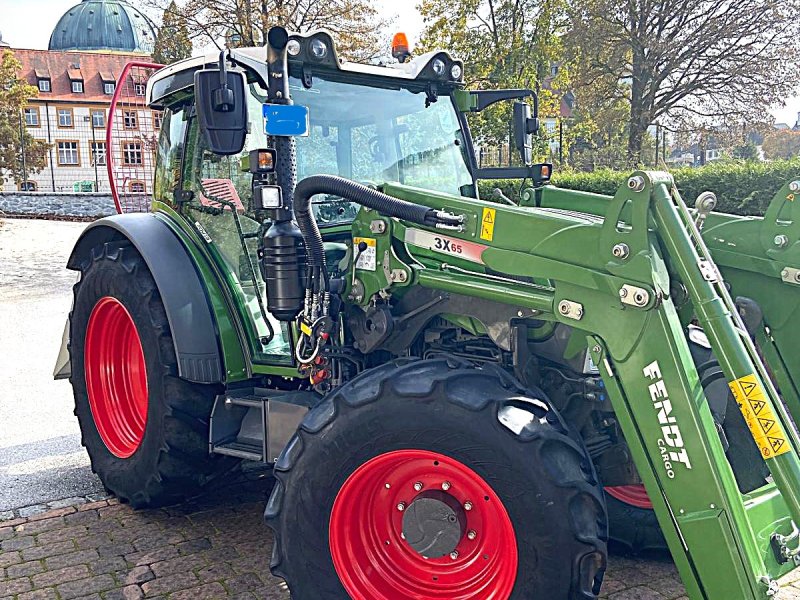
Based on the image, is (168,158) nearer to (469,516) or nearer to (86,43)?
(469,516)

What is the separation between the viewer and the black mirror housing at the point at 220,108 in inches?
127

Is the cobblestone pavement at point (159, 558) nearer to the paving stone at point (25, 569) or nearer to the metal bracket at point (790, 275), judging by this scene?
the paving stone at point (25, 569)

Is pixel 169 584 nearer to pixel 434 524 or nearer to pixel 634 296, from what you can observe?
pixel 434 524

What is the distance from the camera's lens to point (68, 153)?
62.6m

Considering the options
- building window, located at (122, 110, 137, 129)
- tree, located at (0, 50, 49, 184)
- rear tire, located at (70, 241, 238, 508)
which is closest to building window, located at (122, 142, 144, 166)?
building window, located at (122, 110, 137, 129)

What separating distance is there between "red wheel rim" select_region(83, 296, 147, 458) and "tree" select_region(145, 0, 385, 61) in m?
15.3

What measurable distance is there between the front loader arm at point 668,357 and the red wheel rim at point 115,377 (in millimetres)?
2668

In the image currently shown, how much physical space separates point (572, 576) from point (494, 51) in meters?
18.5

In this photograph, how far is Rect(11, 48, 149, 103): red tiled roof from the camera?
2591 inches

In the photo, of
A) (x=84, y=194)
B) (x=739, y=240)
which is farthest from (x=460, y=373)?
(x=84, y=194)

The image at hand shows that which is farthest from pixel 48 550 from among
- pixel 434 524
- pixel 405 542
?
pixel 434 524

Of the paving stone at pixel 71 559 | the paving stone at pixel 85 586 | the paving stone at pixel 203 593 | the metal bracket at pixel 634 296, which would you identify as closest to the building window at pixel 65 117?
the paving stone at pixel 71 559

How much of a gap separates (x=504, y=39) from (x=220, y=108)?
17.7 m

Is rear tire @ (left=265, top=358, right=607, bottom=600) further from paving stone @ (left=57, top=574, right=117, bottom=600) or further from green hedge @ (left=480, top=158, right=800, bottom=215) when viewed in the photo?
green hedge @ (left=480, top=158, right=800, bottom=215)
